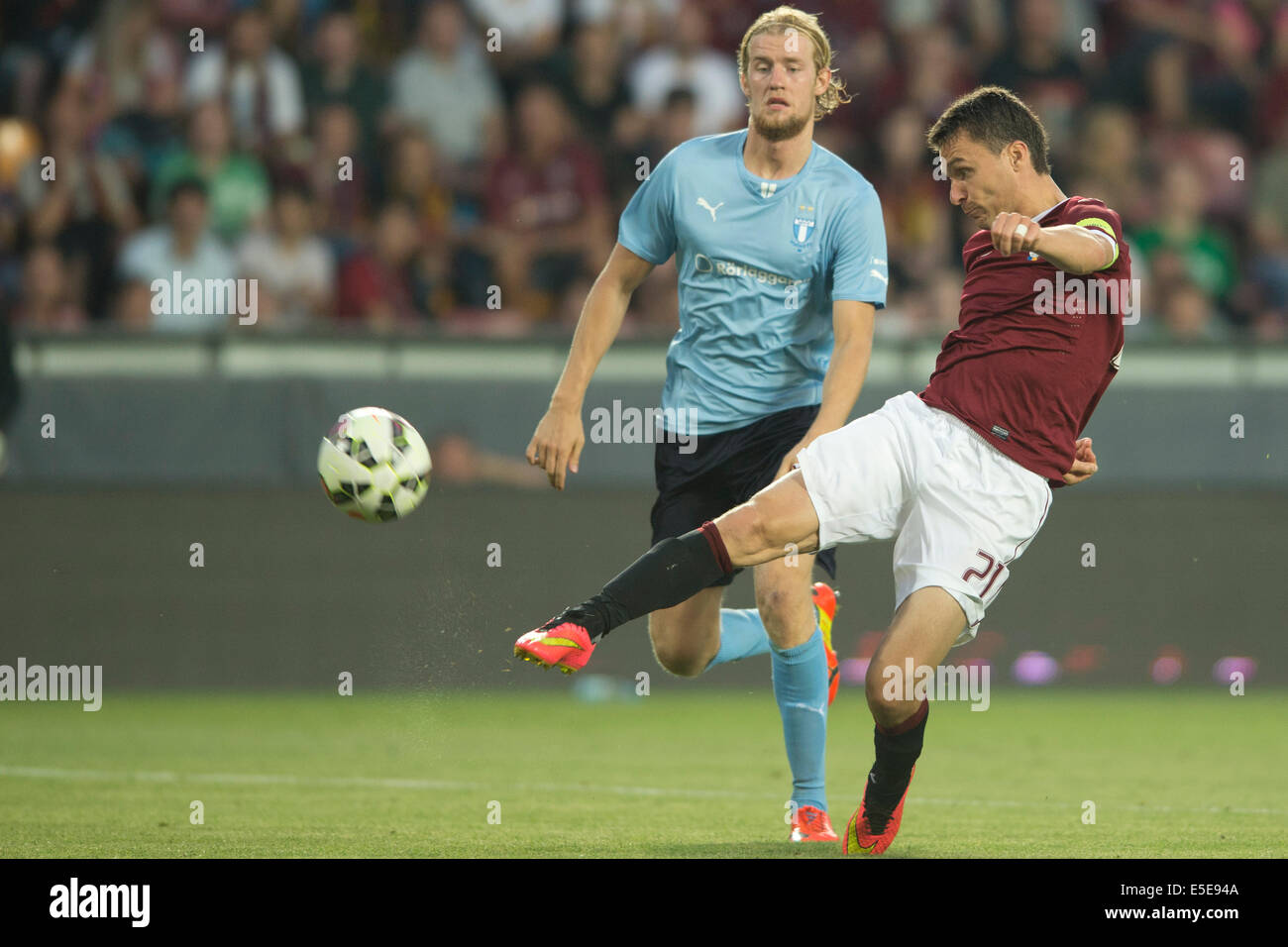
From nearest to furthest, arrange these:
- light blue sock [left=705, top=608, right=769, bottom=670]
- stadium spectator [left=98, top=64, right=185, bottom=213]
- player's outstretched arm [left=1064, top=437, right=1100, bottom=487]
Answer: player's outstretched arm [left=1064, top=437, right=1100, bottom=487]
light blue sock [left=705, top=608, right=769, bottom=670]
stadium spectator [left=98, top=64, right=185, bottom=213]

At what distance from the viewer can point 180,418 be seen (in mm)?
10453

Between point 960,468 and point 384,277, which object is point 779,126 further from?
point 384,277

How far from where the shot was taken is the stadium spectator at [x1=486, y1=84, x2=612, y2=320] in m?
Result: 11.7

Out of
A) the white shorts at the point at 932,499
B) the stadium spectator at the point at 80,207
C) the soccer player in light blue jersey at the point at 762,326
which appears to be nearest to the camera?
the white shorts at the point at 932,499

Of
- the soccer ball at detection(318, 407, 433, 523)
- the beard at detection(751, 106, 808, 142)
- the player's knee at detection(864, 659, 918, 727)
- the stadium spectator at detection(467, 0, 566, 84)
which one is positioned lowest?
the player's knee at detection(864, 659, 918, 727)

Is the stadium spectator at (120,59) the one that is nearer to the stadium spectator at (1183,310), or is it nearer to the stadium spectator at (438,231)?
the stadium spectator at (438,231)

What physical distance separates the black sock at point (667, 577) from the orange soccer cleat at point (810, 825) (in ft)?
3.26

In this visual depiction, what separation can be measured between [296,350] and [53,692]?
2.25 meters

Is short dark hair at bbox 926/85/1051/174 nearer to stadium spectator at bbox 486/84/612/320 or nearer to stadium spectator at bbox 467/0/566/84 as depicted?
stadium spectator at bbox 486/84/612/320

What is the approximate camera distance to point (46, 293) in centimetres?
1143

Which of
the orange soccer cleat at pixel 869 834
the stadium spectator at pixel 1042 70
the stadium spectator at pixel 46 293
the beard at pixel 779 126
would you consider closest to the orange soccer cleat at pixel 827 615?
the orange soccer cleat at pixel 869 834

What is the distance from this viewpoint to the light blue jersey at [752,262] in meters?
6.24

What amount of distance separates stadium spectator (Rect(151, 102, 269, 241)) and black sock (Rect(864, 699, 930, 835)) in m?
7.19

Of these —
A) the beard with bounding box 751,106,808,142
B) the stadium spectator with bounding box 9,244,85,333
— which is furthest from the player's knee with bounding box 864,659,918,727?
the stadium spectator with bounding box 9,244,85,333
